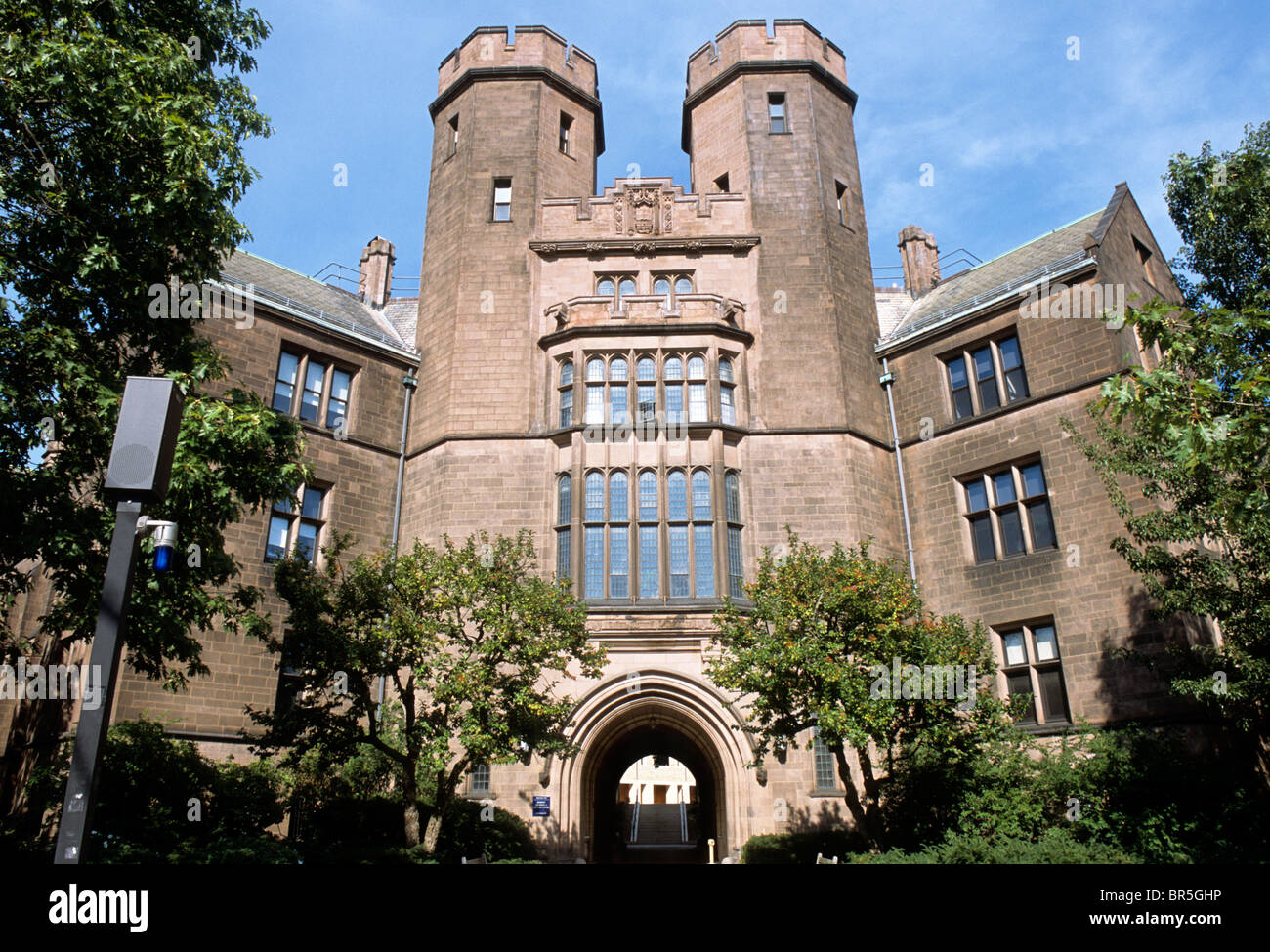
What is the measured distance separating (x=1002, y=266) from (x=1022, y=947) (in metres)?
26.2

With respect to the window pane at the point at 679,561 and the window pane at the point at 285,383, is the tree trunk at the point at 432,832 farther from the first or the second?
the window pane at the point at 285,383

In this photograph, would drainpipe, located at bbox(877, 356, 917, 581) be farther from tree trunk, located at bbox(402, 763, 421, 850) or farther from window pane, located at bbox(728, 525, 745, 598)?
tree trunk, located at bbox(402, 763, 421, 850)

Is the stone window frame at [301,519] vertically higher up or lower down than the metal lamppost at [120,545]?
higher up

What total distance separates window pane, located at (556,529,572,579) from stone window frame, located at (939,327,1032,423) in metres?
10.4

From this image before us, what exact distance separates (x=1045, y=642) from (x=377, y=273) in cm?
2396

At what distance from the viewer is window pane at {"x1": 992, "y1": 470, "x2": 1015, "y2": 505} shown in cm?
2164

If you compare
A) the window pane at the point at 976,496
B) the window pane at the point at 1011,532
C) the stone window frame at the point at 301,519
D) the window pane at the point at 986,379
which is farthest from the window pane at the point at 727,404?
the stone window frame at the point at 301,519

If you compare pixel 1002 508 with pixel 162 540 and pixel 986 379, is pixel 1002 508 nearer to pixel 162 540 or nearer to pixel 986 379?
pixel 986 379

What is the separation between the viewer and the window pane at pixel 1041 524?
2064cm

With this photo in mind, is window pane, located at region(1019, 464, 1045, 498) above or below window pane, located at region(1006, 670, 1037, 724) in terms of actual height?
above

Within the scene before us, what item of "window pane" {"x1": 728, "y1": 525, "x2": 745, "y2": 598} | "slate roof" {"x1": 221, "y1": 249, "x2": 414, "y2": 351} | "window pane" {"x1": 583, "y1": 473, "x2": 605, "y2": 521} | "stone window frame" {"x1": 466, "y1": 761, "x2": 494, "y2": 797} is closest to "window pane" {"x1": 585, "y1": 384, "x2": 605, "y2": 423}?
"window pane" {"x1": 583, "y1": 473, "x2": 605, "y2": 521}

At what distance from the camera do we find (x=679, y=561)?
21453 mm

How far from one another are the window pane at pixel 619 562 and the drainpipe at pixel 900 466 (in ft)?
22.8

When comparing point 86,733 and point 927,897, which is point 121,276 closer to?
point 86,733
